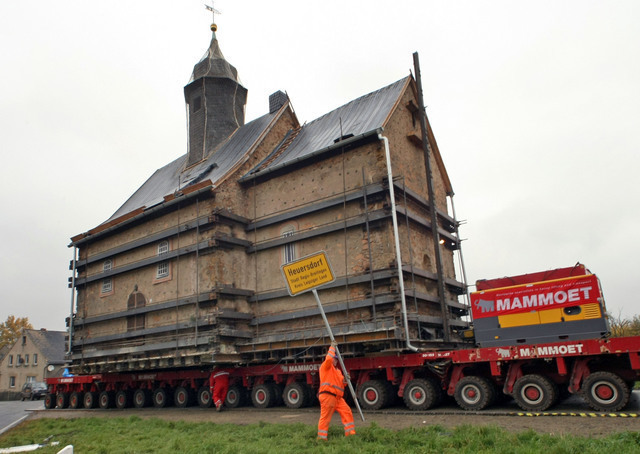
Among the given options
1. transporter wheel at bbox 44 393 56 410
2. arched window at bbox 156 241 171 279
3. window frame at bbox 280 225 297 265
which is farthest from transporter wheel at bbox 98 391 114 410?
window frame at bbox 280 225 297 265

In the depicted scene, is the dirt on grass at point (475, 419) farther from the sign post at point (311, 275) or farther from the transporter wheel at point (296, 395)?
the sign post at point (311, 275)

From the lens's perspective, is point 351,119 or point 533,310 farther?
point 351,119

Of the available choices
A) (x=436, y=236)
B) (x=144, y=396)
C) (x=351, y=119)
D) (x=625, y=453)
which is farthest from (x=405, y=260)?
(x=144, y=396)

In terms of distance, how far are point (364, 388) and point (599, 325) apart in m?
5.67

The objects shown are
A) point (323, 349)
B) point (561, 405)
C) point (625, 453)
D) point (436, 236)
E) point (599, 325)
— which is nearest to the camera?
point (625, 453)

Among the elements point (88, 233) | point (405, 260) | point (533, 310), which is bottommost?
point (533, 310)

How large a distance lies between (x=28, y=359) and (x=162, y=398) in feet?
147

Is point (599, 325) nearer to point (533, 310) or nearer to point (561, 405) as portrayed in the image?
point (533, 310)

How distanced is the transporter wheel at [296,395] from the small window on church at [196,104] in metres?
16.6

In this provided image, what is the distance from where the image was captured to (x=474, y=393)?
11055 millimetres

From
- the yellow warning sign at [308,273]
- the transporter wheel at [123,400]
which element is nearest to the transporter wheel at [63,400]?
the transporter wheel at [123,400]

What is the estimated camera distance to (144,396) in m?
19.2

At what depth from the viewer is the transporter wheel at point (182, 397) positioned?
1766 centimetres

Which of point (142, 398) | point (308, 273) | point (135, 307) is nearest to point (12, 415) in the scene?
point (142, 398)
